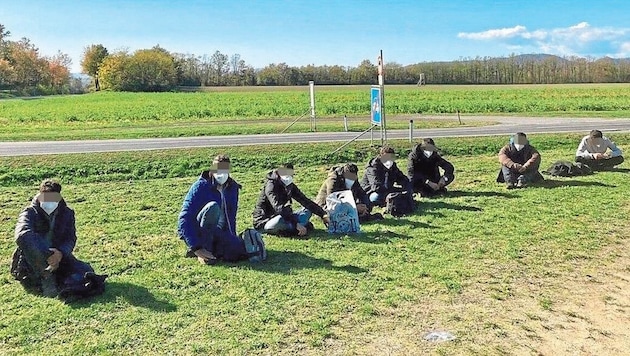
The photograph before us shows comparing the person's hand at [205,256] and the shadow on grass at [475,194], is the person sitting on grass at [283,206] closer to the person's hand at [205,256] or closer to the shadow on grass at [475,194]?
the person's hand at [205,256]

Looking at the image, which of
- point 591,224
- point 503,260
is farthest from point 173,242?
point 591,224

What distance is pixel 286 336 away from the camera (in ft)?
20.0

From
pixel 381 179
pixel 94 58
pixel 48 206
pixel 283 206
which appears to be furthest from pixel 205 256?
pixel 94 58

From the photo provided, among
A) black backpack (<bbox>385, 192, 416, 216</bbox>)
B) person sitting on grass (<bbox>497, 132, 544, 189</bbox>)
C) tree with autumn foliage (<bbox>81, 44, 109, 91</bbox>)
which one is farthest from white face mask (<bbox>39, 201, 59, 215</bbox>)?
tree with autumn foliage (<bbox>81, 44, 109, 91</bbox>)

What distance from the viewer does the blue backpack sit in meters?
8.60

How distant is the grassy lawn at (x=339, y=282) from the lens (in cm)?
603

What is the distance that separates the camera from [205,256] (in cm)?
842

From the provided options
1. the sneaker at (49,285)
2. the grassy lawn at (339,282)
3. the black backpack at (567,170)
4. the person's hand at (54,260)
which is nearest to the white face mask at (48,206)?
the person's hand at (54,260)

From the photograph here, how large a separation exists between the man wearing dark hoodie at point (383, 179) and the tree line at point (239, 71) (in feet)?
316

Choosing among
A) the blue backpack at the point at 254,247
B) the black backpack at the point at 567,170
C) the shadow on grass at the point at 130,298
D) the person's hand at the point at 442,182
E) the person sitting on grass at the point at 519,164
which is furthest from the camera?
the black backpack at the point at 567,170

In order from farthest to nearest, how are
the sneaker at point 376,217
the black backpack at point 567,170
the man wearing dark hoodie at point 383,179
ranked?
1. the black backpack at point 567,170
2. the man wearing dark hoodie at point 383,179
3. the sneaker at point 376,217

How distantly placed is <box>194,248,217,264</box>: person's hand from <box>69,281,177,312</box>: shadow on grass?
108 centimetres

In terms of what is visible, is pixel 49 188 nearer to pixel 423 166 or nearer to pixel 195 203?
pixel 195 203

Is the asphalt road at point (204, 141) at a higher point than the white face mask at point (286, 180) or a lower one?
lower
